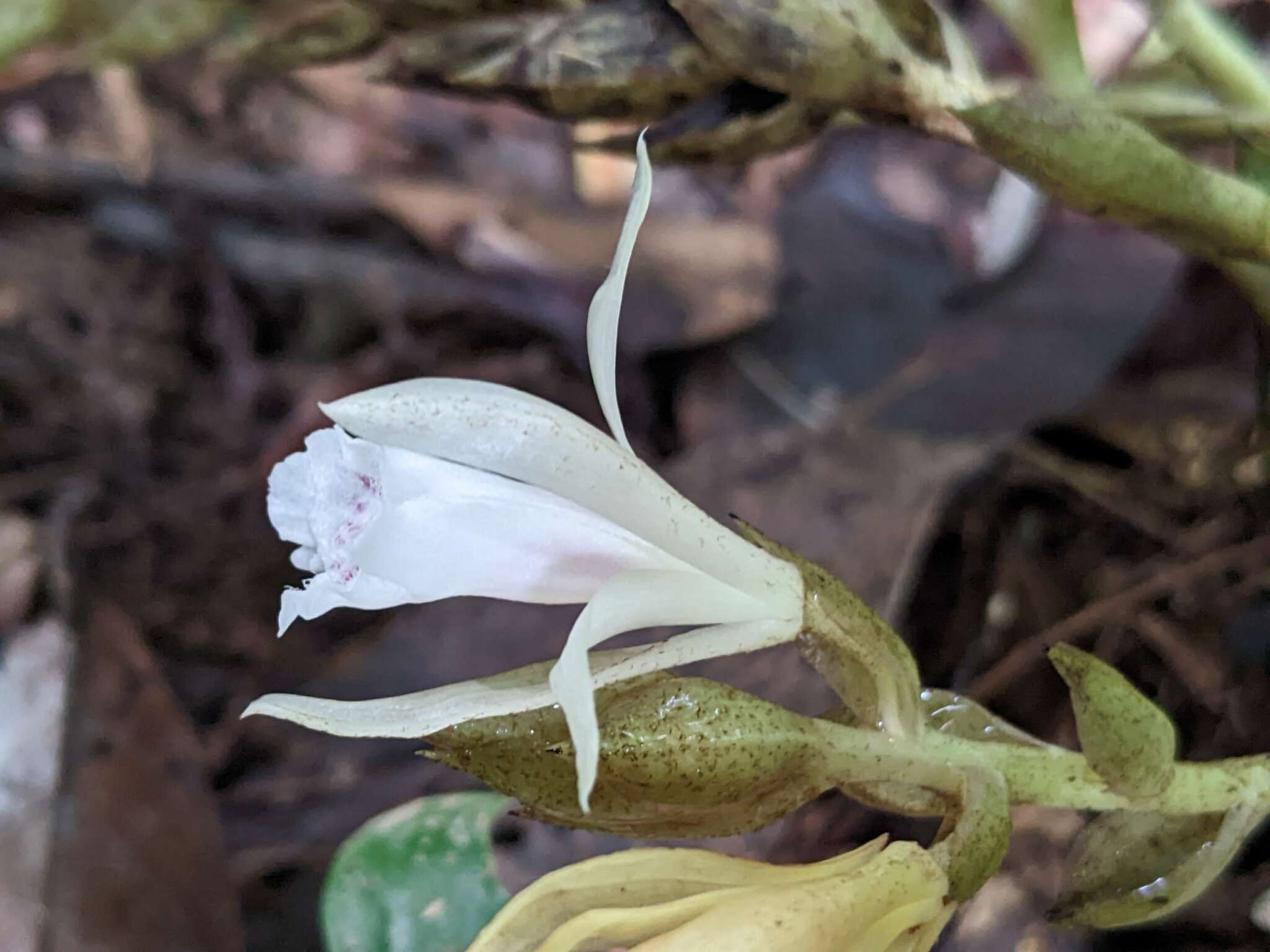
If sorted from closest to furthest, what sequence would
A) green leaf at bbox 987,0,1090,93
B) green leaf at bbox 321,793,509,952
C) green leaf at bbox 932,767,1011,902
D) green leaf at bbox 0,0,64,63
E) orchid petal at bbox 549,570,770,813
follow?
orchid petal at bbox 549,570,770,813
green leaf at bbox 932,767,1011,902
green leaf at bbox 987,0,1090,93
green leaf at bbox 321,793,509,952
green leaf at bbox 0,0,64,63

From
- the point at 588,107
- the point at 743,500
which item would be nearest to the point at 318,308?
the point at 743,500

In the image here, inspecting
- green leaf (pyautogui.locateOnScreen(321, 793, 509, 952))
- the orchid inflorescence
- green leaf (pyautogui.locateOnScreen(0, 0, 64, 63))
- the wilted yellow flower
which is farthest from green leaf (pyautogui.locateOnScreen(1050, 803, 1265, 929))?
green leaf (pyautogui.locateOnScreen(0, 0, 64, 63))

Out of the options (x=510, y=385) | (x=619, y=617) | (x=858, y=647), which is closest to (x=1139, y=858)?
(x=858, y=647)

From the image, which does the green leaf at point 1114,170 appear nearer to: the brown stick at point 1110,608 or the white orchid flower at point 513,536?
the white orchid flower at point 513,536

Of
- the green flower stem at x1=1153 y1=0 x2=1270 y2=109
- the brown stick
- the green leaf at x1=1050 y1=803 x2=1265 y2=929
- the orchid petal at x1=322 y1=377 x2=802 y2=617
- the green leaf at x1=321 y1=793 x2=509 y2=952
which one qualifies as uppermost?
the green flower stem at x1=1153 y1=0 x2=1270 y2=109

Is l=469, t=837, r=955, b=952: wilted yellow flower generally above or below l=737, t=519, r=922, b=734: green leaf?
below

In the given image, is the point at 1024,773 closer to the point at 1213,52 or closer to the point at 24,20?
the point at 1213,52

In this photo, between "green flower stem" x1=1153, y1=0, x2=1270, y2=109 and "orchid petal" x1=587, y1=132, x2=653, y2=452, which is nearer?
"orchid petal" x1=587, y1=132, x2=653, y2=452

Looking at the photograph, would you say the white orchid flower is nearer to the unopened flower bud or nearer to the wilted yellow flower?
the unopened flower bud

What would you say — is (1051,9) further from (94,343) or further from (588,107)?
(94,343)
